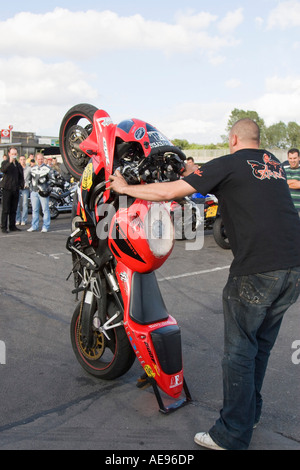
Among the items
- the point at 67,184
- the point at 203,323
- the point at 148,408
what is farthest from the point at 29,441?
the point at 67,184

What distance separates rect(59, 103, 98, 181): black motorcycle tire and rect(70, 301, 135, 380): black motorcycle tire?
1214 millimetres

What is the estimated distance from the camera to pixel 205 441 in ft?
9.55

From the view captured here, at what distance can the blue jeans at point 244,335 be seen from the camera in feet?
9.06

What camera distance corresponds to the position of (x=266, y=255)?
2770 mm

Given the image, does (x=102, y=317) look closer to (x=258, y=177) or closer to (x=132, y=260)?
(x=132, y=260)

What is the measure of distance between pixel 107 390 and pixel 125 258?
108 cm

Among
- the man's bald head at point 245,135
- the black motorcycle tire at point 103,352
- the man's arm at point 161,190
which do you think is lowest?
the black motorcycle tire at point 103,352

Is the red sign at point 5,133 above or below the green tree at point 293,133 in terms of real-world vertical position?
below

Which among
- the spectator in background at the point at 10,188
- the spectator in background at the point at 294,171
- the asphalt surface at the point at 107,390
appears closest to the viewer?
the asphalt surface at the point at 107,390

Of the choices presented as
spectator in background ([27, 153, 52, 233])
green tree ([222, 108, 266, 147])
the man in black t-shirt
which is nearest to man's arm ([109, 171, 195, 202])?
the man in black t-shirt
